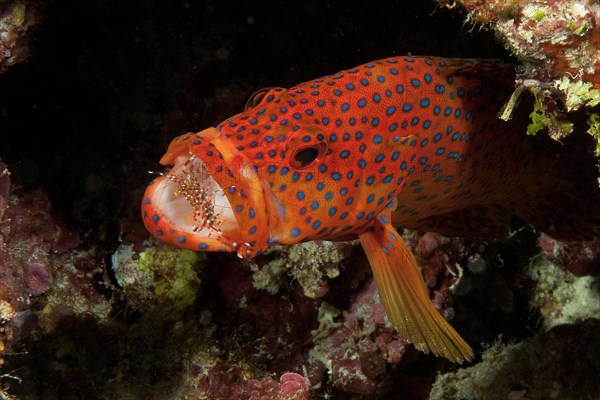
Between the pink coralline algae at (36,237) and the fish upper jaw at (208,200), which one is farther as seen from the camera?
the pink coralline algae at (36,237)

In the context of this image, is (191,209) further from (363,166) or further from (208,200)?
(363,166)

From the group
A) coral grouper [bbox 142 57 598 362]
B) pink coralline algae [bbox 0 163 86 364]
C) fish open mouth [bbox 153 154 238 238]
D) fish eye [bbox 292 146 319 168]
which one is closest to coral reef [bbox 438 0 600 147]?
coral grouper [bbox 142 57 598 362]

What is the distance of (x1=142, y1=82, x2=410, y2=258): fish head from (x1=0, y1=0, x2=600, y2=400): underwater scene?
0.06 ft

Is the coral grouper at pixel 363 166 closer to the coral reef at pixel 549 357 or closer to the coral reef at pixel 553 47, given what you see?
the coral reef at pixel 553 47

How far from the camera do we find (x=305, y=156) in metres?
3.29

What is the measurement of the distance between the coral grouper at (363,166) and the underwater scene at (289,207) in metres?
0.02

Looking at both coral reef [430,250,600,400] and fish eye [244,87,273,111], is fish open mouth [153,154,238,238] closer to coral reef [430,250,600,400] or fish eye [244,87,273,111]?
fish eye [244,87,273,111]

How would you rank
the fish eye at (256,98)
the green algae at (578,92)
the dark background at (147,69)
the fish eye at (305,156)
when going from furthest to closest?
the dark background at (147,69), the fish eye at (256,98), the fish eye at (305,156), the green algae at (578,92)

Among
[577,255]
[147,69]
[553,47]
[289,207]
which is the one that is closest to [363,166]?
[289,207]

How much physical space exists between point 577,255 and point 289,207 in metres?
4.66

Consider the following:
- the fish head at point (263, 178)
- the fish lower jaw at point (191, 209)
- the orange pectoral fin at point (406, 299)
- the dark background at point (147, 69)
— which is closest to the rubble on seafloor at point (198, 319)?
the dark background at point (147, 69)

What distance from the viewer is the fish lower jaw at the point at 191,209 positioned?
308 centimetres

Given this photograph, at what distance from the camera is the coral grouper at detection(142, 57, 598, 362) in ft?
10.2

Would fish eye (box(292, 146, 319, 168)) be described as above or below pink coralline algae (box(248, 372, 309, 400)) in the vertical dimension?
above
